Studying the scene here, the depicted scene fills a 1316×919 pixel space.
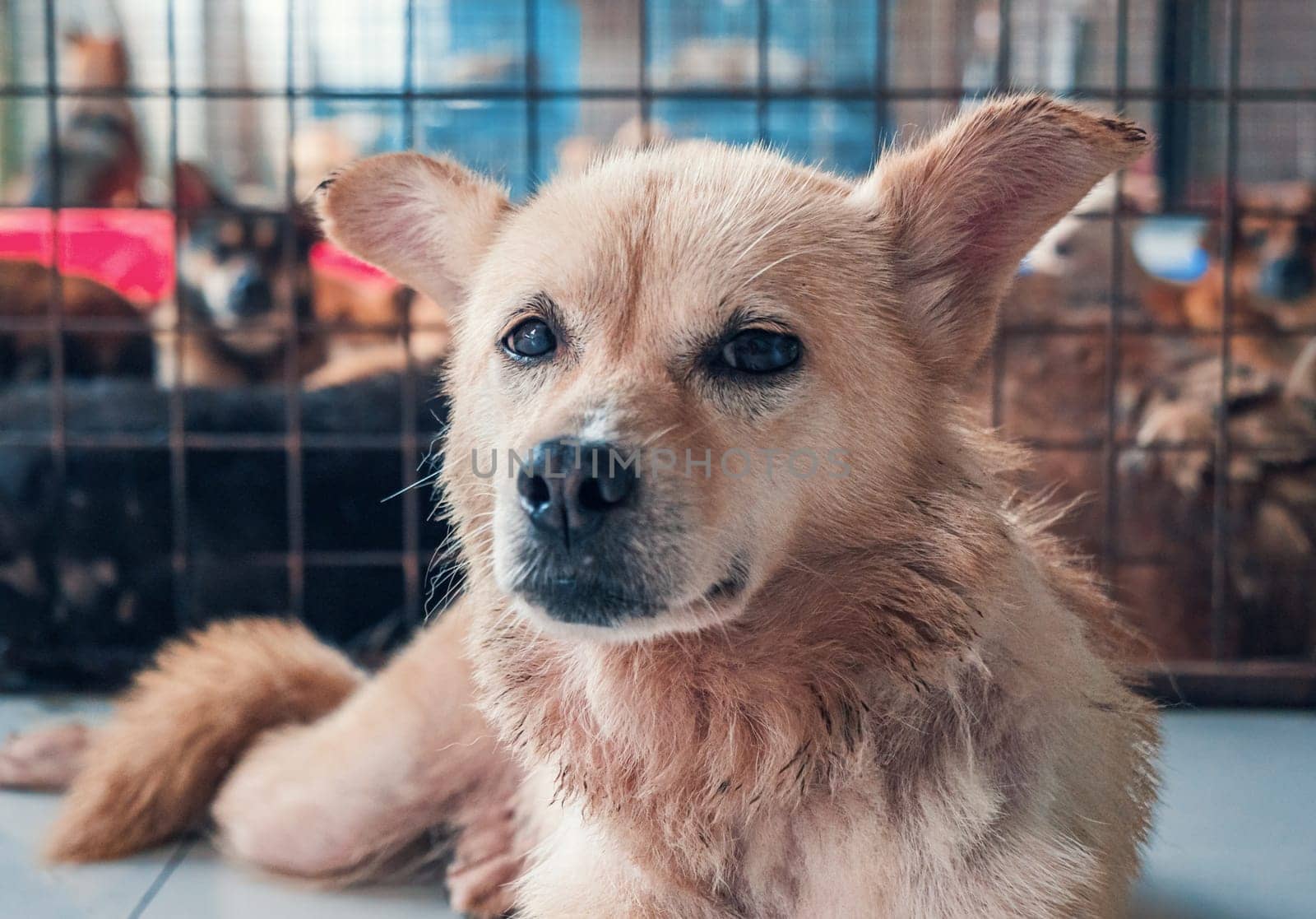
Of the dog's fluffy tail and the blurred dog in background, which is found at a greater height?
the blurred dog in background

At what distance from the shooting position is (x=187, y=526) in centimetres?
344

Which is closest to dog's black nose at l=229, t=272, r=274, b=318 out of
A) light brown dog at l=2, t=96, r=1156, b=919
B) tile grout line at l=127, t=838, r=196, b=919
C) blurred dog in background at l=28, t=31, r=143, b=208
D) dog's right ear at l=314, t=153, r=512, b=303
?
blurred dog in background at l=28, t=31, r=143, b=208

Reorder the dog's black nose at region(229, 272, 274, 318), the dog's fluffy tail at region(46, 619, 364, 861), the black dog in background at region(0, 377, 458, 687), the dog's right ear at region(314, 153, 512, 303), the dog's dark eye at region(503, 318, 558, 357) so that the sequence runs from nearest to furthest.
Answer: the dog's dark eye at region(503, 318, 558, 357) → the dog's right ear at region(314, 153, 512, 303) → the dog's fluffy tail at region(46, 619, 364, 861) → the black dog in background at region(0, 377, 458, 687) → the dog's black nose at region(229, 272, 274, 318)

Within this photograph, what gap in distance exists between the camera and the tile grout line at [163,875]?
2049 millimetres

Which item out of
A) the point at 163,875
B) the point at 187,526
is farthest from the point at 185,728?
the point at 187,526

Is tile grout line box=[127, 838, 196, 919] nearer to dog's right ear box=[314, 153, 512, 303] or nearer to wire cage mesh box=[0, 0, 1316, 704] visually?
wire cage mesh box=[0, 0, 1316, 704]

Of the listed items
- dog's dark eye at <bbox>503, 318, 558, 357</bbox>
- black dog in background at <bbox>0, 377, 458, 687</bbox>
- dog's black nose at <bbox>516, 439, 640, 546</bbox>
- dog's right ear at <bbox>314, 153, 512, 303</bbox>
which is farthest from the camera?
black dog in background at <bbox>0, 377, 458, 687</bbox>

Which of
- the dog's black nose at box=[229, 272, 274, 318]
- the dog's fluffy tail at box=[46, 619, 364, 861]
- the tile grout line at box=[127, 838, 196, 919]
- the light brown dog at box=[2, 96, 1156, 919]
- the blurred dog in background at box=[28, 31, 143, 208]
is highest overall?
the blurred dog in background at box=[28, 31, 143, 208]

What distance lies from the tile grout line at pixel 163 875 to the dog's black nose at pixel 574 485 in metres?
1.21

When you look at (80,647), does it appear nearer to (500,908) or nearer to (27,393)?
(27,393)

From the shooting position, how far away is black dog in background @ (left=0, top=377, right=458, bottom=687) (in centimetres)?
342

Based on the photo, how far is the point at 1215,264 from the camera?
4.98 meters

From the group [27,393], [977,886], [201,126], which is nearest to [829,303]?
[977,886]

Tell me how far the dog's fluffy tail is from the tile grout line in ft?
0.11
